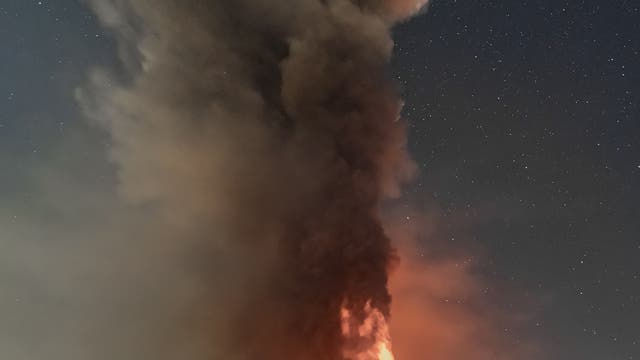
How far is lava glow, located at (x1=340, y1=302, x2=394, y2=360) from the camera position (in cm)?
4388

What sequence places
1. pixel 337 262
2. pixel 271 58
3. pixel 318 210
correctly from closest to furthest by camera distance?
pixel 337 262, pixel 318 210, pixel 271 58

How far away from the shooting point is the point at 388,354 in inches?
1722

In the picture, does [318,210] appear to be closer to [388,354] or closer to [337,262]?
[337,262]

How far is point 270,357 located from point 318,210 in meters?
12.8

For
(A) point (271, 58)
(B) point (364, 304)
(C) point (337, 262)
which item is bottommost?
(B) point (364, 304)

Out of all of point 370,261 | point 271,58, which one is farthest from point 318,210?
point 271,58

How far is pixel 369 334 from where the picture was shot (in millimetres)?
44438

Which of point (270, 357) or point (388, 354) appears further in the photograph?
point (270, 357)

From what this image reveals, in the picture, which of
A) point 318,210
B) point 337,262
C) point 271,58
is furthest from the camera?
point 271,58

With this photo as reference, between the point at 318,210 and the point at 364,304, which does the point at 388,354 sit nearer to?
the point at 364,304

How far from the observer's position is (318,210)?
50.3 metres

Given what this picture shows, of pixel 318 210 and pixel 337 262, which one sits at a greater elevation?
pixel 318 210

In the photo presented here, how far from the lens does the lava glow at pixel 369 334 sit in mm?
43875

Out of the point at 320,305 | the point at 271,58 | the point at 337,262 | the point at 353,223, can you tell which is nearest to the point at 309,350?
the point at 320,305
